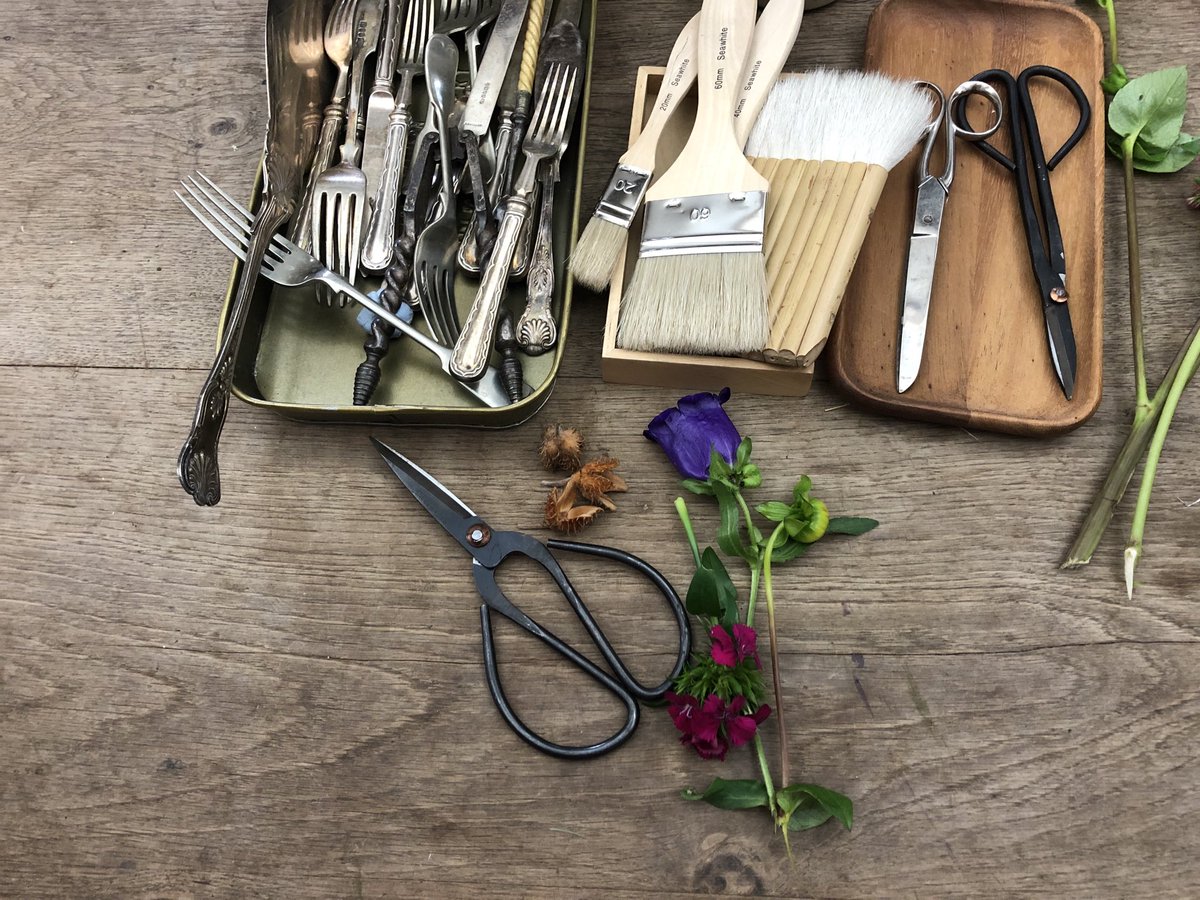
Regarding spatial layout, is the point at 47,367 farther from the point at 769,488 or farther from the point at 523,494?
the point at 769,488

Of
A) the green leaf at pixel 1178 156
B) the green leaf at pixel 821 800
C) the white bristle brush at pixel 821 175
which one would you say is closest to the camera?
the green leaf at pixel 821 800

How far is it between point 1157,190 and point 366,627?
0.75 metres

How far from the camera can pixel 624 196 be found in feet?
2.20

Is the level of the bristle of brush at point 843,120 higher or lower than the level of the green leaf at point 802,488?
higher

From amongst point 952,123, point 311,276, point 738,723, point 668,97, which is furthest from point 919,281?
point 311,276

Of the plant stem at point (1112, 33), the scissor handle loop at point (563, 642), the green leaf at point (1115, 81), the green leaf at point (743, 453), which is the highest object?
the plant stem at point (1112, 33)

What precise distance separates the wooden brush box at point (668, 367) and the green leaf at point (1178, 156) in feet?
1.22

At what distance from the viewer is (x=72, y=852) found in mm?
582

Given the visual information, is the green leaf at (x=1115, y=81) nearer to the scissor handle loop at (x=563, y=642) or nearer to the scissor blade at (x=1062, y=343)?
the scissor blade at (x=1062, y=343)

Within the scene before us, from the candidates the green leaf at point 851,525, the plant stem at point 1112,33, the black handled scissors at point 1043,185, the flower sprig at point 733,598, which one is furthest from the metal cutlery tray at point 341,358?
the plant stem at point 1112,33

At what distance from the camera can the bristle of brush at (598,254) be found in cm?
65

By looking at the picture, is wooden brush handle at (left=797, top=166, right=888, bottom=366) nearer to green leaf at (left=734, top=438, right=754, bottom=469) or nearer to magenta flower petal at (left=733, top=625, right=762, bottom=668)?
green leaf at (left=734, top=438, right=754, bottom=469)

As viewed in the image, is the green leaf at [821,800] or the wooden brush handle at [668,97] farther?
the wooden brush handle at [668,97]

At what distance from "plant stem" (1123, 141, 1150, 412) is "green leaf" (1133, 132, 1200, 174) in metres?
0.03
